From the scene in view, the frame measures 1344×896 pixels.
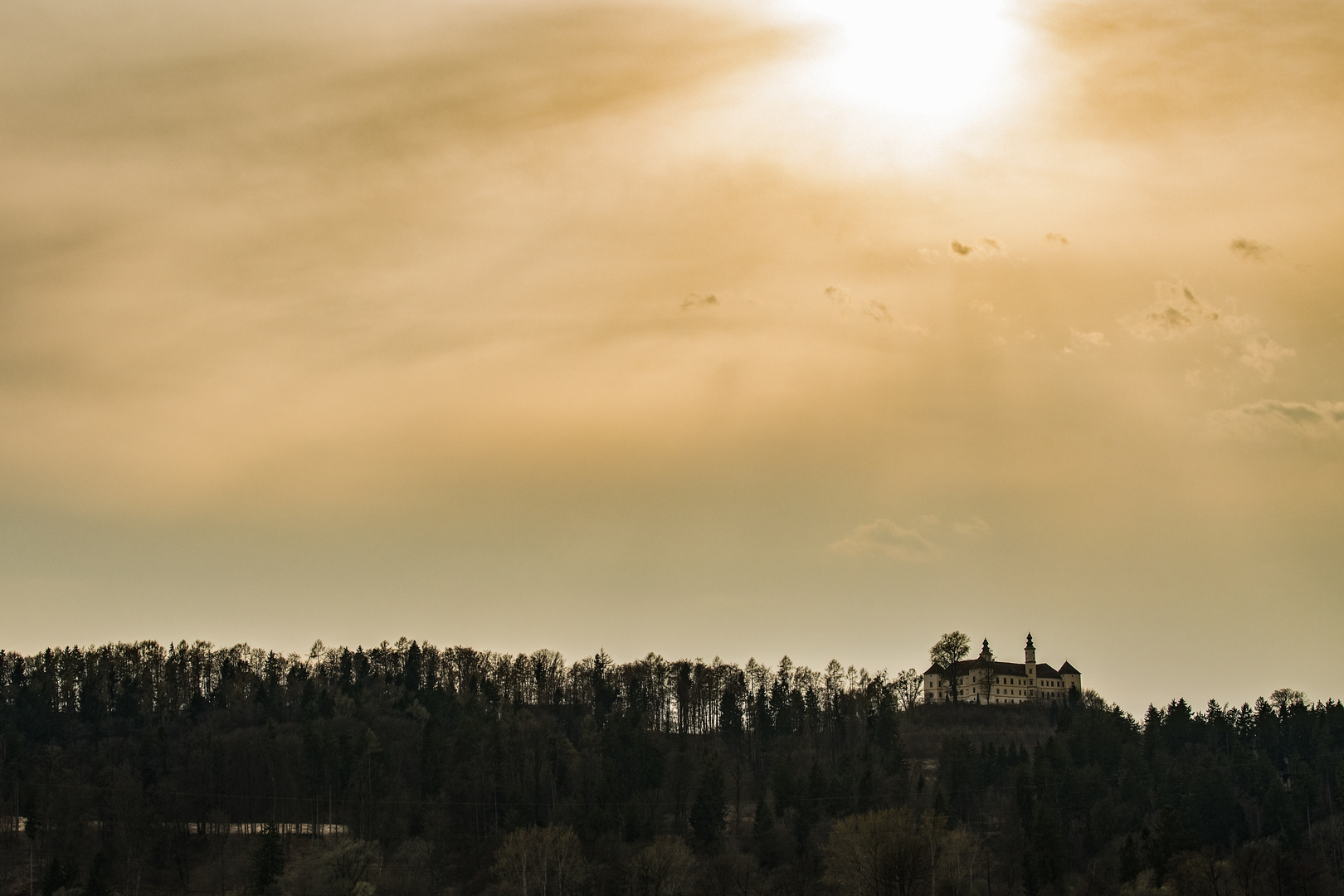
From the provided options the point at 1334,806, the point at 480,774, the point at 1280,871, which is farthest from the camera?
the point at 480,774

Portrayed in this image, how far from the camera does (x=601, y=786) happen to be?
135 metres

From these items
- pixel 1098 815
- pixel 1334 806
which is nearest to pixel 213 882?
pixel 1098 815

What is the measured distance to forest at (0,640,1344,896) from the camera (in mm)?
109625

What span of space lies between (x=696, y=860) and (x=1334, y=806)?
64.5m

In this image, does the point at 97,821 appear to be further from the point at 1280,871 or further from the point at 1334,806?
the point at 1334,806

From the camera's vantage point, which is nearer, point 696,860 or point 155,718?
point 696,860

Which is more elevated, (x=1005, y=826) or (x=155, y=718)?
(x=155, y=718)

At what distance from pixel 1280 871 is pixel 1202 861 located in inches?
225

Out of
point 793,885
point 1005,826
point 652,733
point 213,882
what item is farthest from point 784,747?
point 213,882

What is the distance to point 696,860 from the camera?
388 feet

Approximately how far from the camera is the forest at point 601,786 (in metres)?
110

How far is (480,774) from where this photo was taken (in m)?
142

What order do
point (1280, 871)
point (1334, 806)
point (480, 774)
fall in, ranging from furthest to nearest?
1. point (480, 774)
2. point (1334, 806)
3. point (1280, 871)

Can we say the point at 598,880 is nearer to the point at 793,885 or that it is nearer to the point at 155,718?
the point at 793,885
